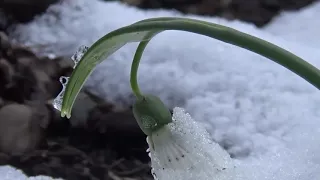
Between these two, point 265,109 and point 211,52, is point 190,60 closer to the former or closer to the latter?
point 211,52

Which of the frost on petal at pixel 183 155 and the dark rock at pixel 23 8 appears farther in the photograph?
the dark rock at pixel 23 8

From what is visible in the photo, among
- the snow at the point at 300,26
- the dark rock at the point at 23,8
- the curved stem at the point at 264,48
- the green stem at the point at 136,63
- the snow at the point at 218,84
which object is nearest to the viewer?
the curved stem at the point at 264,48

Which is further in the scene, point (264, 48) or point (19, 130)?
point (19, 130)

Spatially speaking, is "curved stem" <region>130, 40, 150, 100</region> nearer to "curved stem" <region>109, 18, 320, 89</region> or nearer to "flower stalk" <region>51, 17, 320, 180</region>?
"flower stalk" <region>51, 17, 320, 180</region>

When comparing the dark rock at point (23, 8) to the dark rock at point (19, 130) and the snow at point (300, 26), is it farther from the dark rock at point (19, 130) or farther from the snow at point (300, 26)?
the snow at point (300, 26)

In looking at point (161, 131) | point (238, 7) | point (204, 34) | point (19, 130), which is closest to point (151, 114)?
point (161, 131)

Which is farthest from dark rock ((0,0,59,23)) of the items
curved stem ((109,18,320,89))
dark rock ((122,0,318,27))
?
curved stem ((109,18,320,89))

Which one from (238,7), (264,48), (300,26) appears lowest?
(264,48)

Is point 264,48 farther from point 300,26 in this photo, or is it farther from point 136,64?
point 300,26

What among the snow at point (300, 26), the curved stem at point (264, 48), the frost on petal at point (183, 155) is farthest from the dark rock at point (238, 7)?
the curved stem at point (264, 48)
